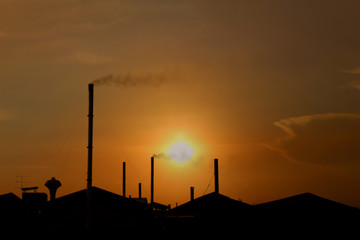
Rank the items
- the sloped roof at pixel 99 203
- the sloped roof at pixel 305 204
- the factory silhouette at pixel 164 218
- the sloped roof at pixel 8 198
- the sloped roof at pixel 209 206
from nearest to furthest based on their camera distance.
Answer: the factory silhouette at pixel 164 218
the sloped roof at pixel 99 203
the sloped roof at pixel 305 204
the sloped roof at pixel 8 198
the sloped roof at pixel 209 206

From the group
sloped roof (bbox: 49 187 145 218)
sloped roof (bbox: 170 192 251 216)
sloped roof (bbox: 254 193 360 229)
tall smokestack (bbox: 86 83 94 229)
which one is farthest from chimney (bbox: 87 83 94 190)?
sloped roof (bbox: 170 192 251 216)

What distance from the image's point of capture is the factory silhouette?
38.6m

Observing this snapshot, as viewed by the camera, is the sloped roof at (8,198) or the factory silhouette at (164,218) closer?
the factory silhouette at (164,218)

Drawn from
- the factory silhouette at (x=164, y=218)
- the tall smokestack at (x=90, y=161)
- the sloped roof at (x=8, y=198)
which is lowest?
the factory silhouette at (x=164, y=218)

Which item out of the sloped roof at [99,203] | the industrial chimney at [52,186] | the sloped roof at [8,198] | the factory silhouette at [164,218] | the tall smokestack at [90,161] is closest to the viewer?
the tall smokestack at [90,161]

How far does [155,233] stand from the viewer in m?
38.0

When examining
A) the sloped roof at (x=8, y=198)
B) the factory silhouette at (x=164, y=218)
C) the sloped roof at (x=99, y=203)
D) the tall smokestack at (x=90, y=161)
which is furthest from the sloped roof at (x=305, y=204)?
the sloped roof at (x=8, y=198)

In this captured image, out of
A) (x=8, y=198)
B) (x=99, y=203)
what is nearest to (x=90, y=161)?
(x=99, y=203)

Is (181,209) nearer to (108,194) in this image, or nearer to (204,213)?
(204,213)

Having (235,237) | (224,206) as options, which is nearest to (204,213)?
(224,206)

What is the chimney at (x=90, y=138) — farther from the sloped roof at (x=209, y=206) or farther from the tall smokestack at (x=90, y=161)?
the sloped roof at (x=209, y=206)

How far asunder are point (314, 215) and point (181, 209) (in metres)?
14.8

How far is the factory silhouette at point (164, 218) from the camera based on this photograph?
38625 mm

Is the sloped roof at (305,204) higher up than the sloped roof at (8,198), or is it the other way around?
the sloped roof at (8,198)
